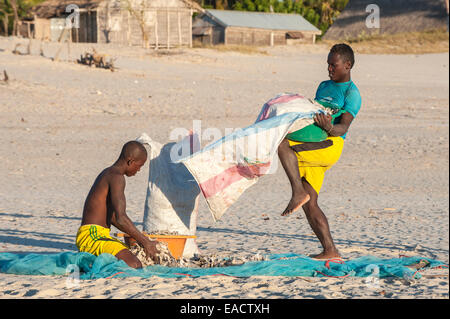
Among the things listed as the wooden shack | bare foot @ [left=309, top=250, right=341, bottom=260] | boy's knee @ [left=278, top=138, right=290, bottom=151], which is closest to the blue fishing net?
bare foot @ [left=309, top=250, right=341, bottom=260]

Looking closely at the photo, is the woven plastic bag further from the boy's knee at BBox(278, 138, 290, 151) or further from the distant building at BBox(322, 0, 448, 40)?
the distant building at BBox(322, 0, 448, 40)

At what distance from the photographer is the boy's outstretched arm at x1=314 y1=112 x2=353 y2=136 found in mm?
4550

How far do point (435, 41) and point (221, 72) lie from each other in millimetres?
17466

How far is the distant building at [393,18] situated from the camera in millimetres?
36344

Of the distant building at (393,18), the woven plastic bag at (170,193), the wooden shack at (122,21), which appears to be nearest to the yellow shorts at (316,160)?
the woven plastic bag at (170,193)

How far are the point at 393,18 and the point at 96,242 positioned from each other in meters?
37.2

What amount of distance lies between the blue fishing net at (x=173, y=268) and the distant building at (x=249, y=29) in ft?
104

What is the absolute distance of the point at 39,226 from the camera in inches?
251

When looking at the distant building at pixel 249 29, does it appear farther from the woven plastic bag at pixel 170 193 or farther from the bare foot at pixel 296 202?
the bare foot at pixel 296 202

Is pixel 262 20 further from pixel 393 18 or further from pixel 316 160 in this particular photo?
pixel 316 160

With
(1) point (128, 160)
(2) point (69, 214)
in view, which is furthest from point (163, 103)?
(1) point (128, 160)

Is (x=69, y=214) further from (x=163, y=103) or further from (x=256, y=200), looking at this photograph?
(x=163, y=103)

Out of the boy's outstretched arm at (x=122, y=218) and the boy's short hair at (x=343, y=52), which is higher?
the boy's short hair at (x=343, y=52)

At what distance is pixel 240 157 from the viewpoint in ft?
14.8
